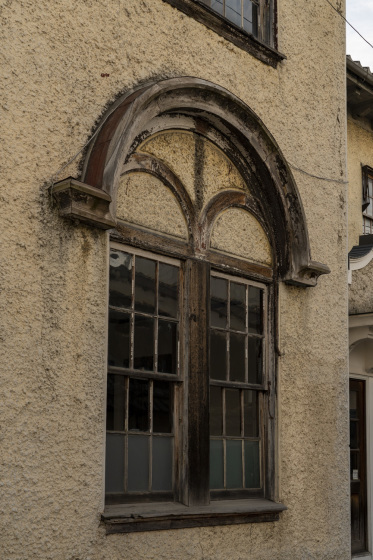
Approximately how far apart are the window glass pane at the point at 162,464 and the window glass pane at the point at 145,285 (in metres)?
1.04

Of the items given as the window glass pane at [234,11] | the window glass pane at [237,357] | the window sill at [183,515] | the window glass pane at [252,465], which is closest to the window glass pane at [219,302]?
the window glass pane at [237,357]

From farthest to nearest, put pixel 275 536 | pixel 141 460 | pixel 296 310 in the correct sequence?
pixel 296 310
pixel 275 536
pixel 141 460

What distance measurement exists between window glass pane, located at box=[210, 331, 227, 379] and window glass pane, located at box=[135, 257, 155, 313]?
0.86 m

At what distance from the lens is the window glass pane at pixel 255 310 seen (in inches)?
310

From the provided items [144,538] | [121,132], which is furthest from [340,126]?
[144,538]

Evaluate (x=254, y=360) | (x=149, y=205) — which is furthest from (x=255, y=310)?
(x=149, y=205)

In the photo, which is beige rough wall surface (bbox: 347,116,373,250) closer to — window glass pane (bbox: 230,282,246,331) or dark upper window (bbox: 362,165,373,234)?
dark upper window (bbox: 362,165,373,234)

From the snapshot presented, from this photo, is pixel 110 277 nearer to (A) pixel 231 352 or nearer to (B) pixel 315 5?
(A) pixel 231 352

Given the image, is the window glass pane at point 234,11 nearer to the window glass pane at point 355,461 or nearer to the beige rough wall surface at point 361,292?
the beige rough wall surface at point 361,292

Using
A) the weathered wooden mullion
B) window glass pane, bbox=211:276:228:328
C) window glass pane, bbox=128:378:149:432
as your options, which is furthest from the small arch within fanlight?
window glass pane, bbox=128:378:149:432

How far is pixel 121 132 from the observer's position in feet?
20.1

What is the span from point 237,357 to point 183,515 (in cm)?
165

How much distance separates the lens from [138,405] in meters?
6.58

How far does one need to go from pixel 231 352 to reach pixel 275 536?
1.68 meters
